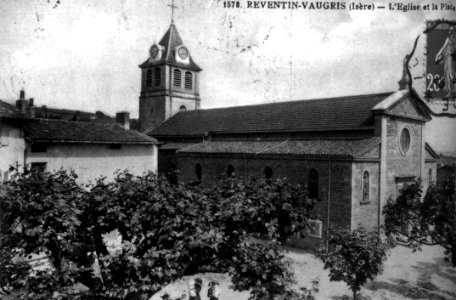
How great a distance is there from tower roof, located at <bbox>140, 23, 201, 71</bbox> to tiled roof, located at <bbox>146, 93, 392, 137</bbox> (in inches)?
221

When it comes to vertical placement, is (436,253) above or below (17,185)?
below

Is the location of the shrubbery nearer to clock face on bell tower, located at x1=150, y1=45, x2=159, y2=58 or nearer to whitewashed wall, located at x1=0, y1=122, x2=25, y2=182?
whitewashed wall, located at x1=0, y1=122, x2=25, y2=182

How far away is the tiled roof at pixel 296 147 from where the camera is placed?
70.6 ft

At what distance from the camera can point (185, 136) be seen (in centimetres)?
3472

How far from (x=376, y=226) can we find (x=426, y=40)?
12.9m

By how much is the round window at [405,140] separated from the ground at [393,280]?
282 inches

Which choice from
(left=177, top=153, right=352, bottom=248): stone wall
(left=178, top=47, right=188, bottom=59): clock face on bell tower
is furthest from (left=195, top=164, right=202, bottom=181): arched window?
(left=178, top=47, right=188, bottom=59): clock face on bell tower

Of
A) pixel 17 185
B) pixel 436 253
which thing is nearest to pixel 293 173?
pixel 436 253

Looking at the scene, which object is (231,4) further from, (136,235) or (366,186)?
(366,186)

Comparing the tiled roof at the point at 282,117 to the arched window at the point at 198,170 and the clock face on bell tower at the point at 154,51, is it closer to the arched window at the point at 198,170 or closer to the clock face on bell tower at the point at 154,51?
the arched window at the point at 198,170

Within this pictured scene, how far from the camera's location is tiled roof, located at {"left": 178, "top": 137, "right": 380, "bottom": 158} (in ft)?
70.6

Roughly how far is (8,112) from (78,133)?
5.16 meters

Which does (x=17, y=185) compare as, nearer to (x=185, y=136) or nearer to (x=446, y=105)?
(x=446, y=105)

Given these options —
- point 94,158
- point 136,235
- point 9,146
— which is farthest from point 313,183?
point 9,146
